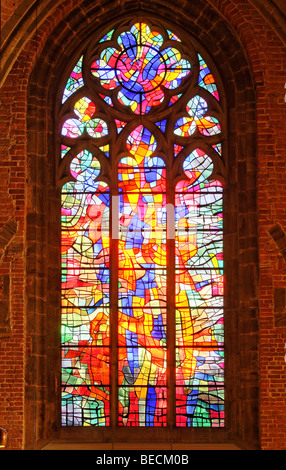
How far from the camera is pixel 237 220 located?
13.9m

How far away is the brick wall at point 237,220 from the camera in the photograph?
43.2 ft

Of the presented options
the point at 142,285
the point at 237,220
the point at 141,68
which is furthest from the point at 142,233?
the point at 141,68

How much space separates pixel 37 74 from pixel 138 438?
16.1 ft

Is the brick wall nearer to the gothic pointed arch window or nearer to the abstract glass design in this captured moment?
the gothic pointed arch window

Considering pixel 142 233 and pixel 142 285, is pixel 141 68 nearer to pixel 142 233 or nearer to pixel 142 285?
pixel 142 233

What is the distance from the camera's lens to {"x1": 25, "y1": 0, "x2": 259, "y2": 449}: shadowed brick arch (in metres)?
13.5

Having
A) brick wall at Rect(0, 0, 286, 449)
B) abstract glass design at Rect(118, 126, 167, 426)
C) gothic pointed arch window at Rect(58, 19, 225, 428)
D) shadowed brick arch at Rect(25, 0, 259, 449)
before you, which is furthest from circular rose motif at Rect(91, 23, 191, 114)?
brick wall at Rect(0, 0, 286, 449)

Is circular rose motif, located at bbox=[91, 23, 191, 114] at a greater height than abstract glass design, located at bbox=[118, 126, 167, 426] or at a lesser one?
greater

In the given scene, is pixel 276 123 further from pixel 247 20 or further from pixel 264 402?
pixel 264 402

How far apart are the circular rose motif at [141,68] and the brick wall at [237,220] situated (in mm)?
705

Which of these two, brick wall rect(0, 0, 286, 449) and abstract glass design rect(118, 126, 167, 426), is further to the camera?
abstract glass design rect(118, 126, 167, 426)

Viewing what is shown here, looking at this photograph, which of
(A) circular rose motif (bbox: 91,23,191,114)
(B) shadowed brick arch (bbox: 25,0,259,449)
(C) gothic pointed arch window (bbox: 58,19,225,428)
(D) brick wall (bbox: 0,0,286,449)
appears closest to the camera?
(D) brick wall (bbox: 0,0,286,449)

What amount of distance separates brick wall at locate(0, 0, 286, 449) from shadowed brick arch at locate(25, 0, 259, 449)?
18 mm

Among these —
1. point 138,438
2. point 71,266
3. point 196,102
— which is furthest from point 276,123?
point 138,438
